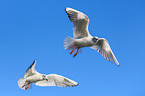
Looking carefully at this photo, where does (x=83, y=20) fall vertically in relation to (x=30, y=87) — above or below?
above

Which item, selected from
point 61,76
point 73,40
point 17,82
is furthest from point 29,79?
point 73,40

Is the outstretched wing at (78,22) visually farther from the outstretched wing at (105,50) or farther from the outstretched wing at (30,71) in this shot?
the outstretched wing at (30,71)

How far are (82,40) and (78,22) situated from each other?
36.3 inches

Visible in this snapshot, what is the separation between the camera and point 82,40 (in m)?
15.4

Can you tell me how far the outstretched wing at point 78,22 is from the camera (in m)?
14.8

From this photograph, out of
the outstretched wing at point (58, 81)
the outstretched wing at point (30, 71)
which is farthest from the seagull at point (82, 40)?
the outstretched wing at point (30, 71)

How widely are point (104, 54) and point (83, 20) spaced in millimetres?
2376

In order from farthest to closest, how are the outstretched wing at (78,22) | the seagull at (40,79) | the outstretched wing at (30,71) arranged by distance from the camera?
the seagull at (40,79), the outstretched wing at (30,71), the outstretched wing at (78,22)

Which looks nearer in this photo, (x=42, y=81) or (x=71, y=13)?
(x=71, y=13)

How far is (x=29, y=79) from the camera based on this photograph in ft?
51.1

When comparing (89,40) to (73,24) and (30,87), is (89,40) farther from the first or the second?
(30,87)

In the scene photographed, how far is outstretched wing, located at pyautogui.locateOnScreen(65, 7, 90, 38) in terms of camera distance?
Answer: 14.8 meters

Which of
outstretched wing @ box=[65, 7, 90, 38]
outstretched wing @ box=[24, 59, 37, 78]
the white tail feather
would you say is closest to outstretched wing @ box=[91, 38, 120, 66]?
outstretched wing @ box=[65, 7, 90, 38]

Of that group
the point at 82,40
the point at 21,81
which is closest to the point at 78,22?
the point at 82,40
